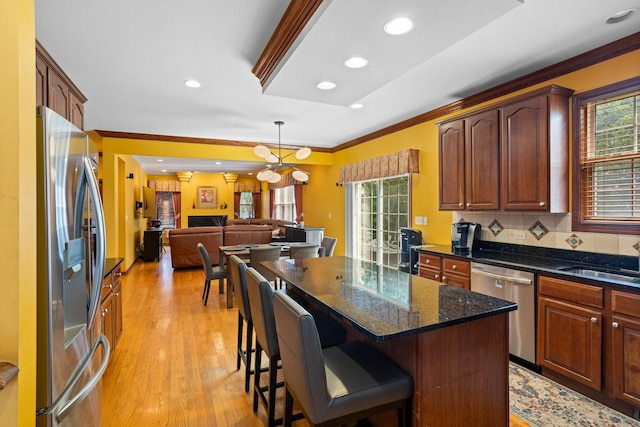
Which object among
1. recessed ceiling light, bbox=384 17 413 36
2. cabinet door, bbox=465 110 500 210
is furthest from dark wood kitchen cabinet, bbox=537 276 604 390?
recessed ceiling light, bbox=384 17 413 36

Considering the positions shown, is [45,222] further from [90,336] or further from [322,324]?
[322,324]

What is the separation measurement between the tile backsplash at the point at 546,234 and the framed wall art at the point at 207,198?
31.6 ft

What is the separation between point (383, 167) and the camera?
5250 mm

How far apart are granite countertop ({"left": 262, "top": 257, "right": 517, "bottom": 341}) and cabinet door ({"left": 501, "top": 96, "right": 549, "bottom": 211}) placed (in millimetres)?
1456

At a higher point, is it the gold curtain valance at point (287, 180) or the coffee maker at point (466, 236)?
the gold curtain valance at point (287, 180)

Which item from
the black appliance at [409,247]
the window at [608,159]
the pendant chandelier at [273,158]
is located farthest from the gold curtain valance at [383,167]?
the window at [608,159]

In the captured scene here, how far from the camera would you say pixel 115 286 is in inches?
118

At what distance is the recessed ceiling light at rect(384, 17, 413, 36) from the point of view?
6.07ft

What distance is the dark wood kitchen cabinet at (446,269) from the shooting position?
3197mm

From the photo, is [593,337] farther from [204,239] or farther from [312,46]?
[204,239]

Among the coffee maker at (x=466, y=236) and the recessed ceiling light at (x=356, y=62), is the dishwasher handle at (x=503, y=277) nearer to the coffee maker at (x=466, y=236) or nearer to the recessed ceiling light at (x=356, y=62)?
the coffee maker at (x=466, y=236)

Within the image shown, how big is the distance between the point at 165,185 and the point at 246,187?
274 cm

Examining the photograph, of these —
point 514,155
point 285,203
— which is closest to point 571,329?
point 514,155

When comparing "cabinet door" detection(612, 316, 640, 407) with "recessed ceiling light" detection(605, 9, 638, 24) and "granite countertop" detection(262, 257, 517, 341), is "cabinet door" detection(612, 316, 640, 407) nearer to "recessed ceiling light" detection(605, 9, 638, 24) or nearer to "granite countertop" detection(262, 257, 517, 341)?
"granite countertop" detection(262, 257, 517, 341)
